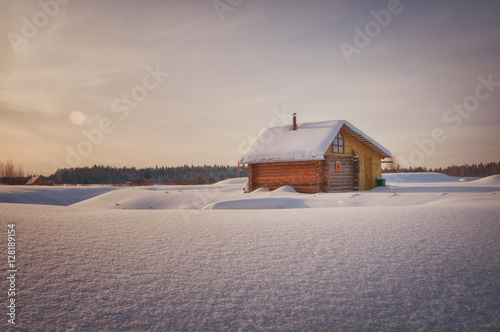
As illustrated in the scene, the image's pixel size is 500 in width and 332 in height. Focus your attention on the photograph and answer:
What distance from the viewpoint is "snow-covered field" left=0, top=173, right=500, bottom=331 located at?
3182 mm

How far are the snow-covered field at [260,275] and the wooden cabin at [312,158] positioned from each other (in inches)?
523

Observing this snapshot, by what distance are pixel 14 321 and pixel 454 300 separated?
487 cm

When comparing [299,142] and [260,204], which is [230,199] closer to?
[260,204]

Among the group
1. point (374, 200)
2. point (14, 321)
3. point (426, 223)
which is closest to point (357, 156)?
point (374, 200)

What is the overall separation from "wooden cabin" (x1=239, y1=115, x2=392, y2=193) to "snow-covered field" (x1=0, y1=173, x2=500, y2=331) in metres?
13.3

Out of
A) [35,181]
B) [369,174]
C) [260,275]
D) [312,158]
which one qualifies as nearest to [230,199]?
[312,158]

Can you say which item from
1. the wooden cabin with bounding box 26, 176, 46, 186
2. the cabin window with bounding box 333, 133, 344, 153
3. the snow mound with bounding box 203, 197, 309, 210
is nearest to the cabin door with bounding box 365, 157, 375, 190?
the cabin window with bounding box 333, 133, 344, 153

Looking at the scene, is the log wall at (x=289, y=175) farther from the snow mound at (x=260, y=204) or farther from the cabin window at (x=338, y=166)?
the snow mound at (x=260, y=204)

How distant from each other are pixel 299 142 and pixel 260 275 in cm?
1749

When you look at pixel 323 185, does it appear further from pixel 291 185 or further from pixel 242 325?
pixel 242 325

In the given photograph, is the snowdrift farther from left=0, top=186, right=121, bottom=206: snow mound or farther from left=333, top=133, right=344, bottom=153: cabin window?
left=333, top=133, right=344, bottom=153: cabin window

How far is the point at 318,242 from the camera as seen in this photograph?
16.5ft

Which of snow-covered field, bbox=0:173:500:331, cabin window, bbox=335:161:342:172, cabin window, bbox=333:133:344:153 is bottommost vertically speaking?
snow-covered field, bbox=0:173:500:331

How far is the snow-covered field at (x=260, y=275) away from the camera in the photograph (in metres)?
3.18
